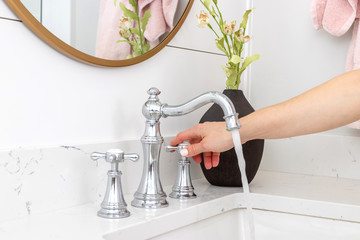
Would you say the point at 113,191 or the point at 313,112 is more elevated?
the point at 313,112

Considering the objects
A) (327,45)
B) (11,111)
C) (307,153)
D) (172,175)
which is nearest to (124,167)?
(172,175)

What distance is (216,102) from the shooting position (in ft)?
2.77

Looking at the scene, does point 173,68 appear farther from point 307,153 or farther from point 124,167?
point 307,153

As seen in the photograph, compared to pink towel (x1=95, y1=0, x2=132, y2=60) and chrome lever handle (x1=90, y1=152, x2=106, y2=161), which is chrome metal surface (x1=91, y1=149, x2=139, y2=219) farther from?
pink towel (x1=95, y1=0, x2=132, y2=60)

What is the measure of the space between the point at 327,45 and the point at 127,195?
736 millimetres

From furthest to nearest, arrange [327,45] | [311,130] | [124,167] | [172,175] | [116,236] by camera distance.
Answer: [327,45] → [172,175] → [124,167] → [311,130] → [116,236]

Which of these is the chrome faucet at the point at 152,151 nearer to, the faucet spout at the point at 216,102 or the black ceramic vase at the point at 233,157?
the faucet spout at the point at 216,102

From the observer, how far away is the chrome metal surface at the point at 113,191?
2.81 feet

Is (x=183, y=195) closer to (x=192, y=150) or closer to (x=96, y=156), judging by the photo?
(x=192, y=150)

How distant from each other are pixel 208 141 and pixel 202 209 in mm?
147

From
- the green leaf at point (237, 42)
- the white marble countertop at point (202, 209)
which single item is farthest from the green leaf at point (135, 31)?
the white marble countertop at point (202, 209)

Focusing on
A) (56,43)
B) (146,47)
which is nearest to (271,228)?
(146,47)

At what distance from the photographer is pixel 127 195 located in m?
1.03

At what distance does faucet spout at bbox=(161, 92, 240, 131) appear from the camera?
0.79m
